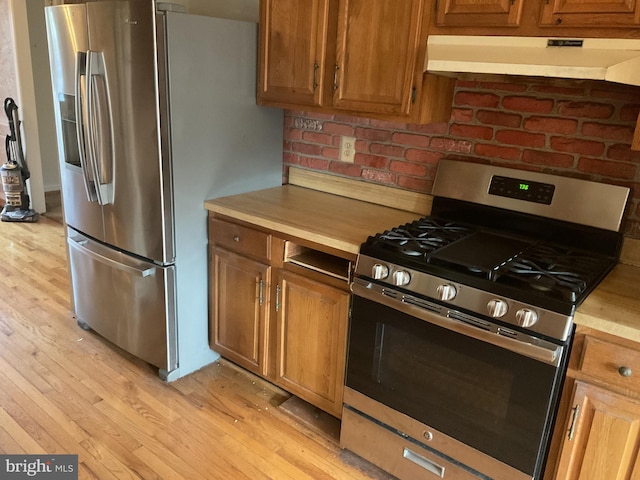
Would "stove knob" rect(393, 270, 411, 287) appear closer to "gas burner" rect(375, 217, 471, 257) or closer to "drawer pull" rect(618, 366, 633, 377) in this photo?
"gas burner" rect(375, 217, 471, 257)

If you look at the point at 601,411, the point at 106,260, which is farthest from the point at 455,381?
the point at 106,260

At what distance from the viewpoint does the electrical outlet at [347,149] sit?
263 centimetres

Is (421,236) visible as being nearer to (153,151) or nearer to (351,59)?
(351,59)

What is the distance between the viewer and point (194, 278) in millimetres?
2588

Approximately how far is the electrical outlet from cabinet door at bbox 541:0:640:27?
1.11 metres

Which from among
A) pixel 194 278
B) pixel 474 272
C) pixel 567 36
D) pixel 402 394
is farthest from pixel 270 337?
pixel 567 36

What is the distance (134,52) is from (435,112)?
1263 millimetres

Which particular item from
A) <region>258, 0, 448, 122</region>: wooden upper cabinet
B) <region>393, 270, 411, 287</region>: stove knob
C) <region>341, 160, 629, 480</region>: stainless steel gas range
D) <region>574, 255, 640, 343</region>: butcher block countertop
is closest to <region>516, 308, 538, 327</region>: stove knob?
<region>341, 160, 629, 480</region>: stainless steel gas range

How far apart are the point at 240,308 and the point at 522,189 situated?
1357mm

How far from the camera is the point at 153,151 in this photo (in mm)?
2291

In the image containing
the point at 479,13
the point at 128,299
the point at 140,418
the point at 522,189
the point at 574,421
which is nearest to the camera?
the point at 574,421

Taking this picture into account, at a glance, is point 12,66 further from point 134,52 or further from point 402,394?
point 402,394

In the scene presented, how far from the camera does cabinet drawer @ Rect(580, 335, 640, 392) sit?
1450mm

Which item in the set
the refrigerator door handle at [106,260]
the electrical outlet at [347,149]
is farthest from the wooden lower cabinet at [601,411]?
the refrigerator door handle at [106,260]
